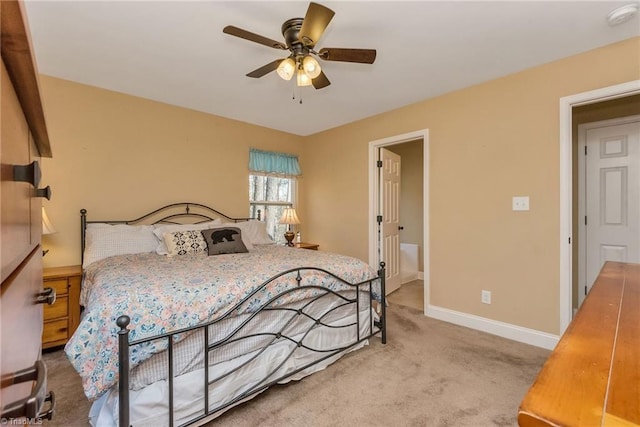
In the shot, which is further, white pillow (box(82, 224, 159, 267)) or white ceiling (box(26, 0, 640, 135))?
white pillow (box(82, 224, 159, 267))

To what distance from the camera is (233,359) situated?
1775 mm

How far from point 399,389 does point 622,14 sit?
283 centimetres

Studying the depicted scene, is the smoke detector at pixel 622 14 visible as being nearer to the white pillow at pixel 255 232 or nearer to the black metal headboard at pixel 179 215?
the white pillow at pixel 255 232

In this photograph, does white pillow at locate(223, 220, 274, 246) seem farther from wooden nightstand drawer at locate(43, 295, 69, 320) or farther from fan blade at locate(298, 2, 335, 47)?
fan blade at locate(298, 2, 335, 47)

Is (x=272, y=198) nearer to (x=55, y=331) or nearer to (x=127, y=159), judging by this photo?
(x=127, y=159)

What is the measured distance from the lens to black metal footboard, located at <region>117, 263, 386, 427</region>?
1.52m

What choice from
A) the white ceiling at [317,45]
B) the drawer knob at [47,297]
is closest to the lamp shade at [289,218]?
the white ceiling at [317,45]

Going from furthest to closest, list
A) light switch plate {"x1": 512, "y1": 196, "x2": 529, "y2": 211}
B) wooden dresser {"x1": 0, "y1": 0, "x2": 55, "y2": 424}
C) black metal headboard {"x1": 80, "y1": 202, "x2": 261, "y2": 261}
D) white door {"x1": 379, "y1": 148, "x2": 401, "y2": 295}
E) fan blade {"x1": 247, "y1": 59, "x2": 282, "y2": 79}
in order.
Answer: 1. white door {"x1": 379, "y1": 148, "x2": 401, "y2": 295}
2. black metal headboard {"x1": 80, "y1": 202, "x2": 261, "y2": 261}
3. light switch plate {"x1": 512, "y1": 196, "x2": 529, "y2": 211}
4. fan blade {"x1": 247, "y1": 59, "x2": 282, "y2": 79}
5. wooden dresser {"x1": 0, "y1": 0, "x2": 55, "y2": 424}

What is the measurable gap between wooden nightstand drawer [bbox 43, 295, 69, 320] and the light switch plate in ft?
13.2

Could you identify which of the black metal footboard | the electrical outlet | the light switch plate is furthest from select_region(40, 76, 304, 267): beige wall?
the light switch plate

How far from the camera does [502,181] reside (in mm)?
2867

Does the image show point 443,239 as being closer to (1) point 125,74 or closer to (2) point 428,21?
(2) point 428,21

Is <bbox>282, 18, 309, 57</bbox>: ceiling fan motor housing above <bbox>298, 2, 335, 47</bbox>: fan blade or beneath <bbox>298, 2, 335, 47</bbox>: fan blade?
above

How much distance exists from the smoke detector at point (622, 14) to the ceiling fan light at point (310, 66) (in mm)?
1950
